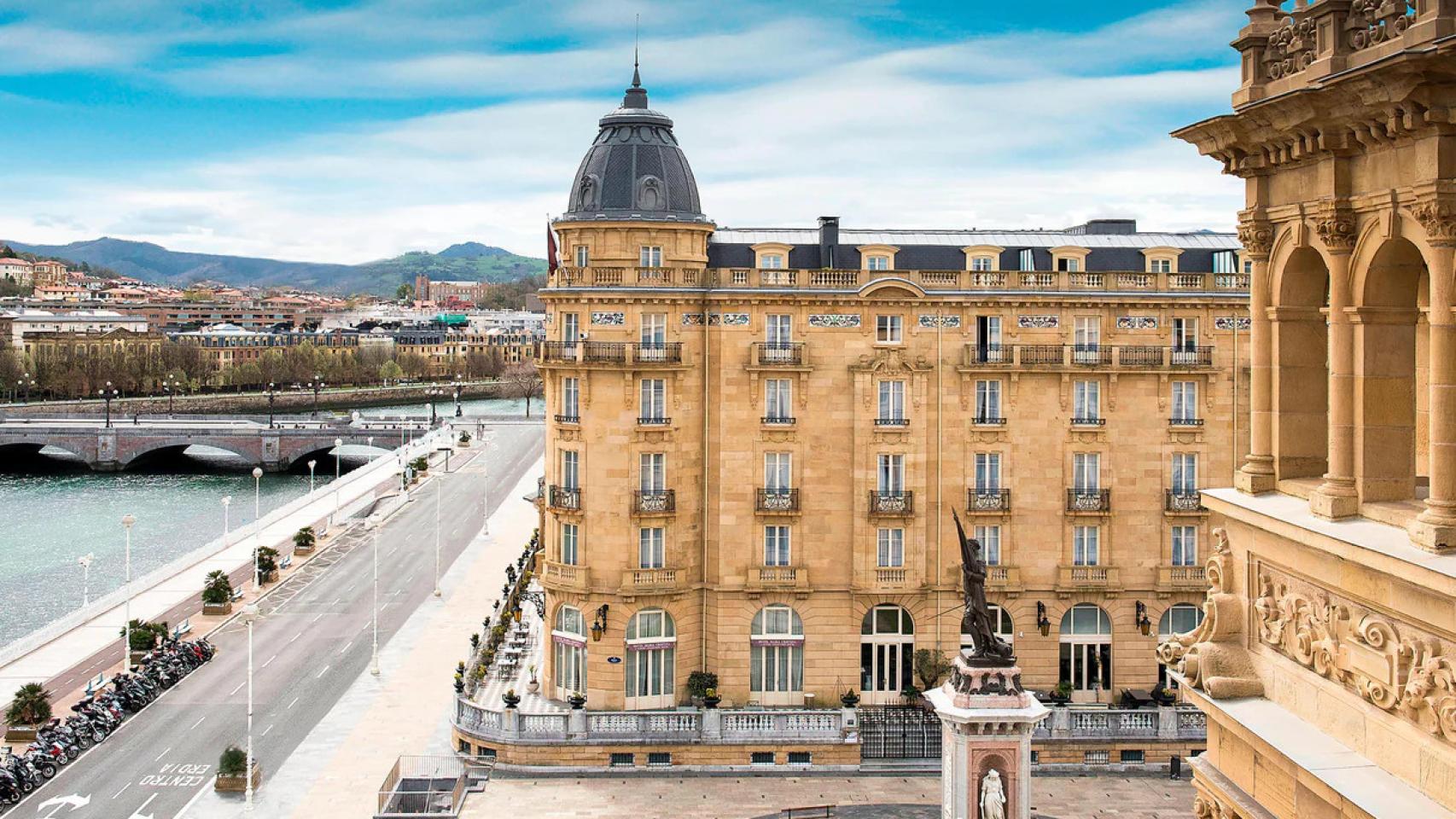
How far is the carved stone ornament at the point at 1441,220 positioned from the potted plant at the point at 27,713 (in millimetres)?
53921

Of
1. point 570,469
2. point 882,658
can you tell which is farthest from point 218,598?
point 882,658

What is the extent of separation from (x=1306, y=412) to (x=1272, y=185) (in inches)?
97.1

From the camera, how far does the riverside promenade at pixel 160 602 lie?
65.3 meters

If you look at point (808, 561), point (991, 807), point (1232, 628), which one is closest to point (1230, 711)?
point (1232, 628)

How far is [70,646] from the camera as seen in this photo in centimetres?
6994

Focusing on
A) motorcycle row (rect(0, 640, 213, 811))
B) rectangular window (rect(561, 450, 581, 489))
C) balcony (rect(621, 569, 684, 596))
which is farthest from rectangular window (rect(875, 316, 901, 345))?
motorcycle row (rect(0, 640, 213, 811))

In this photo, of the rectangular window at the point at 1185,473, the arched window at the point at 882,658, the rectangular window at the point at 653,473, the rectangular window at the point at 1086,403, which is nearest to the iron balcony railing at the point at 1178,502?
the rectangular window at the point at 1185,473

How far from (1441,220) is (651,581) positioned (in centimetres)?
4223

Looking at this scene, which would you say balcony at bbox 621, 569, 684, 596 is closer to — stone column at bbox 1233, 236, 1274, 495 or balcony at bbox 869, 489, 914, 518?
balcony at bbox 869, 489, 914, 518

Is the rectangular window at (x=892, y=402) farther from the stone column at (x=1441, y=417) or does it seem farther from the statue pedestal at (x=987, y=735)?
the stone column at (x=1441, y=417)

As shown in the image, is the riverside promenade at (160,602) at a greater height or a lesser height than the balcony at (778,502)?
lesser

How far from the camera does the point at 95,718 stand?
54.8m

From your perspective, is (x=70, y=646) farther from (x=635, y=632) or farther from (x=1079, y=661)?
(x=1079, y=661)

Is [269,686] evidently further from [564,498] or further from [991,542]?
[991,542]
